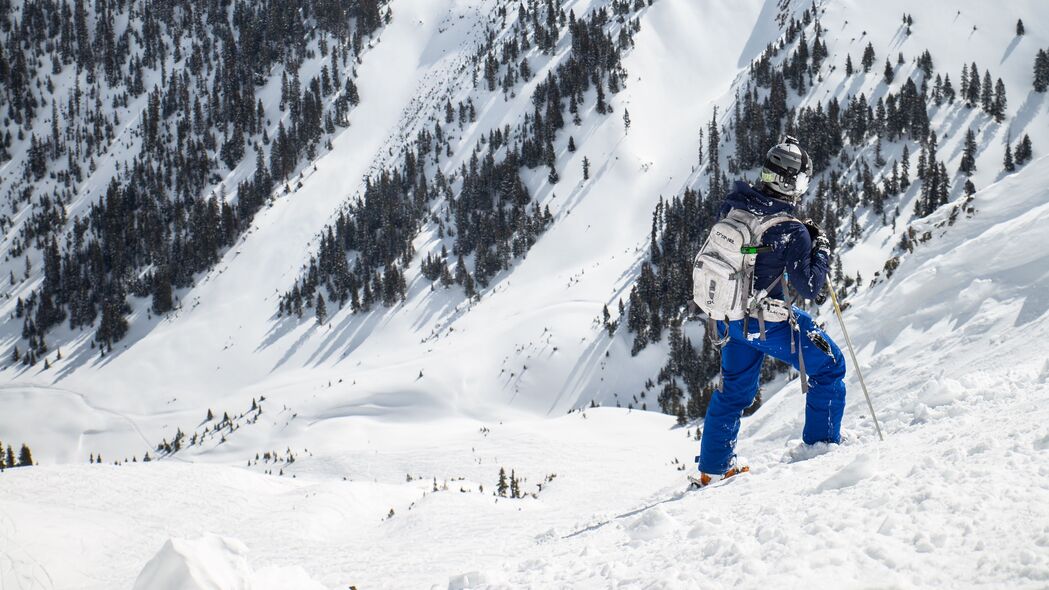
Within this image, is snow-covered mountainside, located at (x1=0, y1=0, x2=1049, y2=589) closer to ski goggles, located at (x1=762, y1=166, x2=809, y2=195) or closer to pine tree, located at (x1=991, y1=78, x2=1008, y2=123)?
pine tree, located at (x1=991, y1=78, x2=1008, y2=123)

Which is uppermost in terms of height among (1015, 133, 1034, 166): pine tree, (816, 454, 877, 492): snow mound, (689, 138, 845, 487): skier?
(1015, 133, 1034, 166): pine tree

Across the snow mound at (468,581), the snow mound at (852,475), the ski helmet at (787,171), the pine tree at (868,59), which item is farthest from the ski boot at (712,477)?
the pine tree at (868,59)

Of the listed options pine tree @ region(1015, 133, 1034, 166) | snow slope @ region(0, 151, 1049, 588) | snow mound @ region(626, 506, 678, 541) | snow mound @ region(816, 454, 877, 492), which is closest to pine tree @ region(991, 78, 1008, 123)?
pine tree @ region(1015, 133, 1034, 166)

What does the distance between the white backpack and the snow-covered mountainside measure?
1351 mm

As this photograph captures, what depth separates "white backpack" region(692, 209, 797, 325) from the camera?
17.9ft

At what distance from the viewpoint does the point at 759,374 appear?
594 cm

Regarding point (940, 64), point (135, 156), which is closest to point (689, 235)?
point (940, 64)

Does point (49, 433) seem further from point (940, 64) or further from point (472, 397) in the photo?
point (940, 64)

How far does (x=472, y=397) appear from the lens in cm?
3916

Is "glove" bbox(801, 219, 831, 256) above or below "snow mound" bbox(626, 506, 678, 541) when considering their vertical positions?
above

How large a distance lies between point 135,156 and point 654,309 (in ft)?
265

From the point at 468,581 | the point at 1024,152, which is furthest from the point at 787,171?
the point at 1024,152

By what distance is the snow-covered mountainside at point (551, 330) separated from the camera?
13.0 feet

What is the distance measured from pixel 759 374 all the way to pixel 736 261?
44.6 inches
